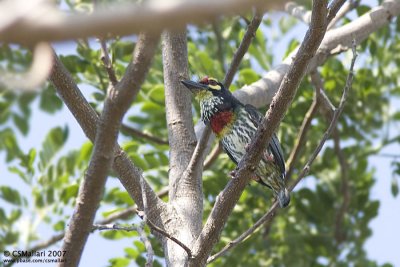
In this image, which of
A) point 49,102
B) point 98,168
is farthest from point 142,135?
point 98,168

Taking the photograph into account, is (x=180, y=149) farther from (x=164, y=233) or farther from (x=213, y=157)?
(x=213, y=157)

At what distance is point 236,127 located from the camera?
450 cm

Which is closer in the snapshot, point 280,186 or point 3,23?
point 3,23

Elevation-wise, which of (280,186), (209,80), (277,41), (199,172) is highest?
(277,41)

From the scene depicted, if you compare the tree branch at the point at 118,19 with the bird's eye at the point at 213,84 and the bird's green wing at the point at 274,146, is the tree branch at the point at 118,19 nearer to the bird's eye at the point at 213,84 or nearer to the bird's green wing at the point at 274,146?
the bird's green wing at the point at 274,146

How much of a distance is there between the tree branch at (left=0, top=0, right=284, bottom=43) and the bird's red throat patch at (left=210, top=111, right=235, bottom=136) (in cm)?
334

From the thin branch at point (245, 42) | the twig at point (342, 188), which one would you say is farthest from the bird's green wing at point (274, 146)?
the thin branch at point (245, 42)

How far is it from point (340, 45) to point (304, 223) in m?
1.74

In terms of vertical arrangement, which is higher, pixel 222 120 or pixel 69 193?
pixel 222 120

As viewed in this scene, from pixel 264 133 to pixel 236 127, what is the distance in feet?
5.48

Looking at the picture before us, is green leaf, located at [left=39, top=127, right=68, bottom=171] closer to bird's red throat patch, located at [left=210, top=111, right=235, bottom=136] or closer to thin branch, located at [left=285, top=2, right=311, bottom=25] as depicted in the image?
bird's red throat patch, located at [left=210, top=111, right=235, bottom=136]

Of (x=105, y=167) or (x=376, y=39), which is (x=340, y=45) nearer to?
(x=376, y=39)

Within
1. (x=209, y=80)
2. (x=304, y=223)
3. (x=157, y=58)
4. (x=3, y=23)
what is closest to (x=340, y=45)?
(x=209, y=80)

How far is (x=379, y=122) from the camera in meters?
5.19
